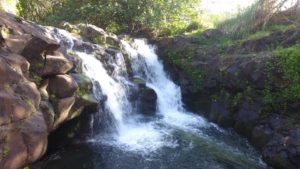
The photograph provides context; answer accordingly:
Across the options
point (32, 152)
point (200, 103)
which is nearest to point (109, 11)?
point (200, 103)

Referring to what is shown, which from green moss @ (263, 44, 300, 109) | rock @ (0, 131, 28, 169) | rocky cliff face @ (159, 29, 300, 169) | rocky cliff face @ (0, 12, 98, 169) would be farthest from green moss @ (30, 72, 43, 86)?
green moss @ (263, 44, 300, 109)

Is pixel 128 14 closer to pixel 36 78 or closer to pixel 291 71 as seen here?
pixel 291 71

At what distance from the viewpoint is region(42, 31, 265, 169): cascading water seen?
9281 mm

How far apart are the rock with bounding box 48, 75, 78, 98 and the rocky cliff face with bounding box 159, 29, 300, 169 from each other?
5.96m

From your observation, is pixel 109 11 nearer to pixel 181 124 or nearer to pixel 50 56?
pixel 181 124

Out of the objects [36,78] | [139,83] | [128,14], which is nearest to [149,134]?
[139,83]

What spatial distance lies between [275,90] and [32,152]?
8.13 meters

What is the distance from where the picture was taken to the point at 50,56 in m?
8.93

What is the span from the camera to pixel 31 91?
739 cm

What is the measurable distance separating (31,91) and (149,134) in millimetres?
4830

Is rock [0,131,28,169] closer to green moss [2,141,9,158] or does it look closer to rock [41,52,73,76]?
green moss [2,141,9,158]

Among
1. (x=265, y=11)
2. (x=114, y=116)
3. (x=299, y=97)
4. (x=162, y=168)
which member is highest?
(x=265, y=11)

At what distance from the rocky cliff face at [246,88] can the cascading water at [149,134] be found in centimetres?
56

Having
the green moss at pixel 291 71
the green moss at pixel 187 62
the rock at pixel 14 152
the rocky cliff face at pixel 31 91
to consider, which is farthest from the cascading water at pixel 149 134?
the rock at pixel 14 152
